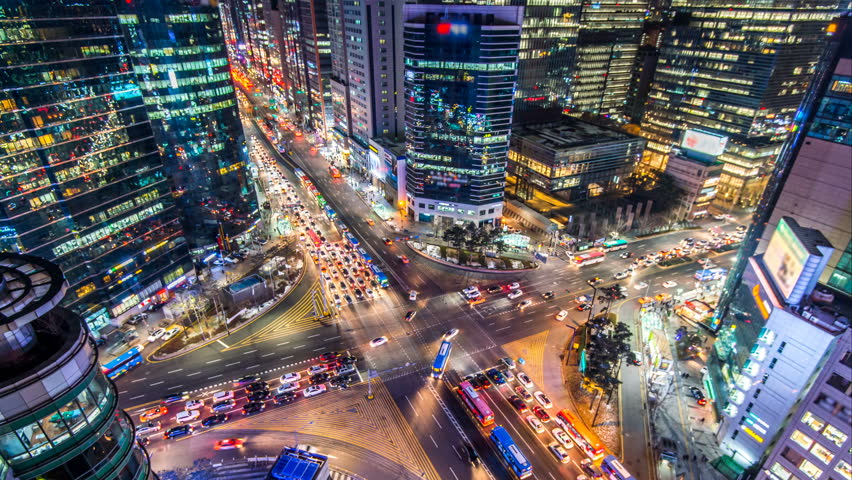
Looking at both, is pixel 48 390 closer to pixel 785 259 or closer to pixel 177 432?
pixel 177 432

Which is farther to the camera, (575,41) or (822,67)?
(575,41)

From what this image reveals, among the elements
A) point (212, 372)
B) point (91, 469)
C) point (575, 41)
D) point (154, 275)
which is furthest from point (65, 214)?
point (575, 41)

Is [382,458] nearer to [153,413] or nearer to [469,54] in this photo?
[153,413]

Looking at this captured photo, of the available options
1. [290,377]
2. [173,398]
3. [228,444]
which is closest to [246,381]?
[290,377]

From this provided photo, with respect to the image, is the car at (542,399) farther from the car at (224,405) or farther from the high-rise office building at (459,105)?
the high-rise office building at (459,105)

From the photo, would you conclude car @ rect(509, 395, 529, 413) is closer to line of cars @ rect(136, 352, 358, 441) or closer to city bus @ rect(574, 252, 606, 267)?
line of cars @ rect(136, 352, 358, 441)

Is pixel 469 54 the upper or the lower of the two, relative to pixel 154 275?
upper

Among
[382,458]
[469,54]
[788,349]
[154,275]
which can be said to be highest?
[469,54]
